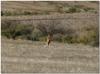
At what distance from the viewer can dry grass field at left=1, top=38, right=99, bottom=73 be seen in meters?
16.1

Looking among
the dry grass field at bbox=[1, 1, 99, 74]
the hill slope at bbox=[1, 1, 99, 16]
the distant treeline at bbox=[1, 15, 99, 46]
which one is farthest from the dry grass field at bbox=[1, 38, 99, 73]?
the hill slope at bbox=[1, 1, 99, 16]

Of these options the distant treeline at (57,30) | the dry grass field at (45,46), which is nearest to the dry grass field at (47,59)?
the dry grass field at (45,46)

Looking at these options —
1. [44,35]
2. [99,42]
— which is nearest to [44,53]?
[99,42]

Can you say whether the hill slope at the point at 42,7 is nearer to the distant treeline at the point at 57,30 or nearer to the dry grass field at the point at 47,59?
the distant treeline at the point at 57,30

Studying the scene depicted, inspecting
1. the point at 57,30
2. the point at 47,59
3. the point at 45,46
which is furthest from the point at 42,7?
the point at 47,59

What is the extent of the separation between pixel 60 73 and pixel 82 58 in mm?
3284

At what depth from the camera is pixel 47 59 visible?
17953 millimetres

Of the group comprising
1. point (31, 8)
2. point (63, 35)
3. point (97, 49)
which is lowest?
point (31, 8)

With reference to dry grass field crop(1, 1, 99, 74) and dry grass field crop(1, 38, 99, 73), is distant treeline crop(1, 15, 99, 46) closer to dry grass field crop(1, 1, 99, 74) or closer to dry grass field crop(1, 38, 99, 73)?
dry grass field crop(1, 1, 99, 74)

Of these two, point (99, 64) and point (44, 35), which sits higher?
point (99, 64)

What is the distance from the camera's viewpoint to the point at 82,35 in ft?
97.5

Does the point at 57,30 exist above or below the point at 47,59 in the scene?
below

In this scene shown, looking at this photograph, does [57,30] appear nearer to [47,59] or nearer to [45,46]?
[45,46]

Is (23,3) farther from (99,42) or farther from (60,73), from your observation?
(60,73)
